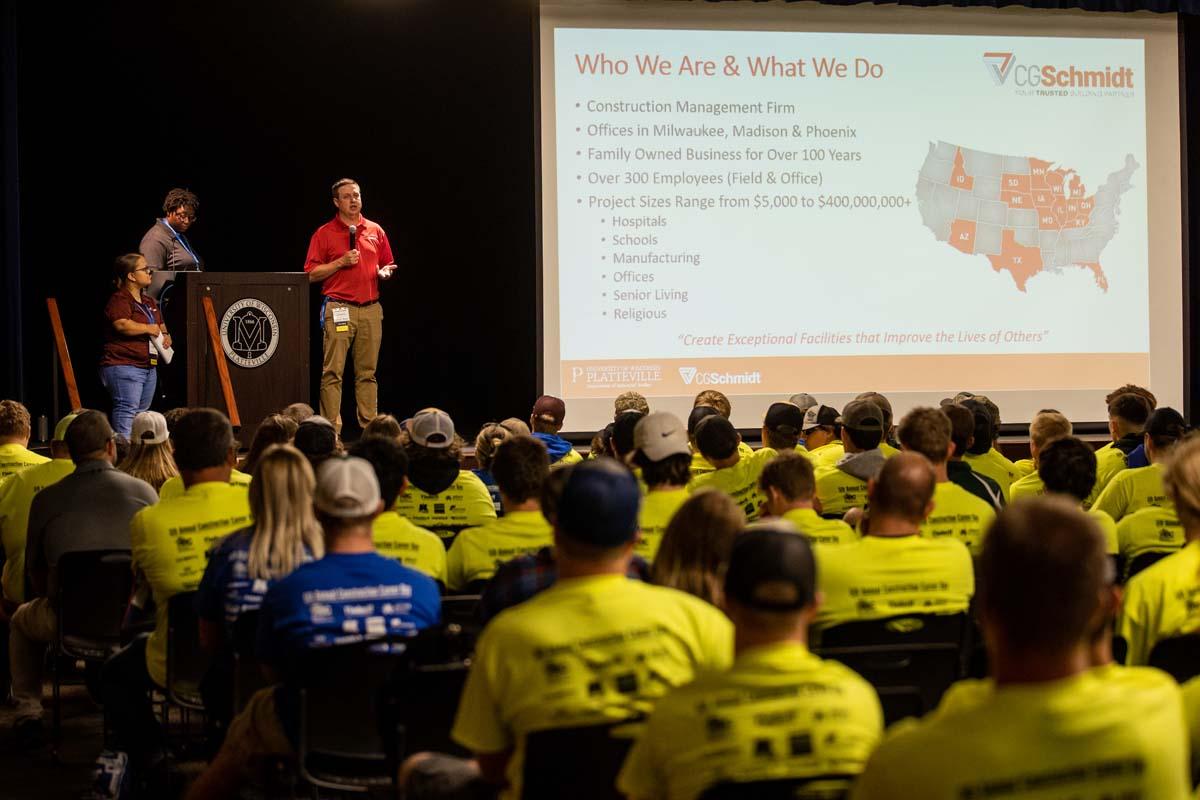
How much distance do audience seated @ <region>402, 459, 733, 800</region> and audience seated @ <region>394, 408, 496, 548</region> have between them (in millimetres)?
2350

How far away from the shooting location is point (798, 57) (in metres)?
9.00

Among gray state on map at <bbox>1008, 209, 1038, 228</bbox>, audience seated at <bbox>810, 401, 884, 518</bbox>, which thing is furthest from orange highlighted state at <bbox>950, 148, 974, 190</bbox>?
audience seated at <bbox>810, 401, 884, 518</bbox>

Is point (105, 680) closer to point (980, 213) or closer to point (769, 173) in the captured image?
point (769, 173)

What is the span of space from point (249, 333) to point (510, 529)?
15.6 feet

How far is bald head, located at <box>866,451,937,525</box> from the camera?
10.4ft

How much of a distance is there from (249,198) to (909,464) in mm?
7553

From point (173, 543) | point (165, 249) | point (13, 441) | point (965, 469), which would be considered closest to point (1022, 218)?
point (965, 469)

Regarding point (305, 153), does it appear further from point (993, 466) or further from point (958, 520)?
point (958, 520)

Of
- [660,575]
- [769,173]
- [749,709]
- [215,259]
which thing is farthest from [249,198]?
[749,709]

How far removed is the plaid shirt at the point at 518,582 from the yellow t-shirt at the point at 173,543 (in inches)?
40.7

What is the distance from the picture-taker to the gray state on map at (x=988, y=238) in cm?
929

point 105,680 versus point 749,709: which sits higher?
point 749,709

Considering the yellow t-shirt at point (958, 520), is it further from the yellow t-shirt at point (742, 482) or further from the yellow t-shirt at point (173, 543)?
the yellow t-shirt at point (173, 543)

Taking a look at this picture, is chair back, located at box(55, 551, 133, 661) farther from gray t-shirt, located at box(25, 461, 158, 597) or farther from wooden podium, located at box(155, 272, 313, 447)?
wooden podium, located at box(155, 272, 313, 447)
